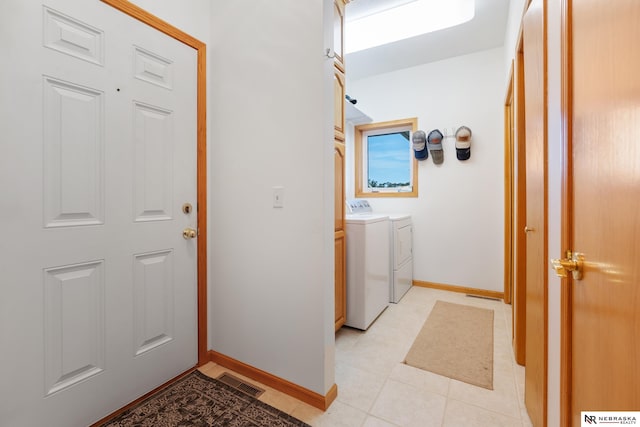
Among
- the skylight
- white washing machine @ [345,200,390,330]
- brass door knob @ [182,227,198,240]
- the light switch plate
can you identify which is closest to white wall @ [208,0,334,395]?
the light switch plate

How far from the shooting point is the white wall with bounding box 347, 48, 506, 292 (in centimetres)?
299

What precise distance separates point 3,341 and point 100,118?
97 cm

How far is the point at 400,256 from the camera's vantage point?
9.66ft

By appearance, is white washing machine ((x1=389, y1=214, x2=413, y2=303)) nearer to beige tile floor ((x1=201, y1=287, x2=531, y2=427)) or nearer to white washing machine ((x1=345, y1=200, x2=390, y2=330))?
white washing machine ((x1=345, y1=200, x2=390, y2=330))

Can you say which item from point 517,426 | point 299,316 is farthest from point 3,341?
point 517,426

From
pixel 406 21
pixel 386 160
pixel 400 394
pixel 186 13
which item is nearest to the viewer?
pixel 400 394

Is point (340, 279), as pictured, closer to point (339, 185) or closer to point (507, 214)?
point (339, 185)

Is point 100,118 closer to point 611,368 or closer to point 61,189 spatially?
point 61,189

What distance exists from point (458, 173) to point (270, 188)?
2.47 meters

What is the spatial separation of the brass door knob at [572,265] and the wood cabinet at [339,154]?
132cm

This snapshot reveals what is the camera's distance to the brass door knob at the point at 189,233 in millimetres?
1651

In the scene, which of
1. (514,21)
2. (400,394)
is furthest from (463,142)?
(400,394)

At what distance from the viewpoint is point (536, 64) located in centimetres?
115

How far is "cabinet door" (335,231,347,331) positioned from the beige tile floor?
18cm
